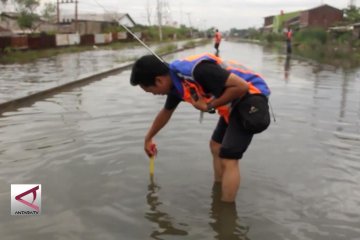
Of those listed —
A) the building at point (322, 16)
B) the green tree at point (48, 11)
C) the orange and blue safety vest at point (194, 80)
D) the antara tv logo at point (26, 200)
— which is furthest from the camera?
the building at point (322, 16)

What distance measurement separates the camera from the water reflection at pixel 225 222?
352 cm

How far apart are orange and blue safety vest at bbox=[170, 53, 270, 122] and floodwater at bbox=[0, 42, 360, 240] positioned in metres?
1.00

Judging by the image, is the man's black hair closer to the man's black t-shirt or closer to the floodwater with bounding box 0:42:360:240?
the man's black t-shirt

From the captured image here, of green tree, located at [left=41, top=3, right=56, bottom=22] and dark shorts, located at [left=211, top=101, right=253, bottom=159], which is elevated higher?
green tree, located at [left=41, top=3, right=56, bottom=22]

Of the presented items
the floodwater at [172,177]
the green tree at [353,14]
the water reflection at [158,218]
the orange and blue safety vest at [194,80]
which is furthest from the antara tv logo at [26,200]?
the green tree at [353,14]

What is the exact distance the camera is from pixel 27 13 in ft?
152

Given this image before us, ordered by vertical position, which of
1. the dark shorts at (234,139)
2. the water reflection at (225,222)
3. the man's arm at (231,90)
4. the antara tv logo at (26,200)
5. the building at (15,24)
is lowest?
the water reflection at (225,222)

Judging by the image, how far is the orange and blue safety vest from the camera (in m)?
3.21

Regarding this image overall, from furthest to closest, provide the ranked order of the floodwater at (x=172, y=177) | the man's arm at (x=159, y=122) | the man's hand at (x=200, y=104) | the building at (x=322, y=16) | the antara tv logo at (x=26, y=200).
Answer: the building at (x=322, y=16), the man's arm at (x=159, y=122), the antara tv logo at (x=26, y=200), the floodwater at (x=172, y=177), the man's hand at (x=200, y=104)

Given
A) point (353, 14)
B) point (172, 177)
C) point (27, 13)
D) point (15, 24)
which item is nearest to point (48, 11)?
point (15, 24)

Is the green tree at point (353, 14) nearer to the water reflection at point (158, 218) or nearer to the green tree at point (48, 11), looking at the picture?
the green tree at point (48, 11)

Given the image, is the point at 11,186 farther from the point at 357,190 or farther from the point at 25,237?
the point at 357,190

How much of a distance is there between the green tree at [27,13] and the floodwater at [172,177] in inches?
1587

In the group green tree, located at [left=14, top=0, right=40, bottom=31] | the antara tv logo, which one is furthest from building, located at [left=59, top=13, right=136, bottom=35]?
the antara tv logo
